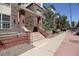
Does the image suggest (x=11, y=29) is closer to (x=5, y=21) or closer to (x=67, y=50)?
(x=5, y=21)

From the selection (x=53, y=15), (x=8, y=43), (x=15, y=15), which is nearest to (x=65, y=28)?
(x=53, y=15)

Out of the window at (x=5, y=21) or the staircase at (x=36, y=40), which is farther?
the window at (x=5, y=21)

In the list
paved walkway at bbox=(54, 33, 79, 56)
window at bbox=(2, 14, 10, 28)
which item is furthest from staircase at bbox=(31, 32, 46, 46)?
window at bbox=(2, 14, 10, 28)

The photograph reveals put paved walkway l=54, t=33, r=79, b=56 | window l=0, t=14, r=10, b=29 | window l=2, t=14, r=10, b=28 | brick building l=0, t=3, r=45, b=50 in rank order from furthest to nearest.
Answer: window l=2, t=14, r=10, b=28, window l=0, t=14, r=10, b=29, paved walkway l=54, t=33, r=79, b=56, brick building l=0, t=3, r=45, b=50

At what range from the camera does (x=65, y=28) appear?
5316cm

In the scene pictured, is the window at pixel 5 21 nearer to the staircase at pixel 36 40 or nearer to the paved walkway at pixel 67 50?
the staircase at pixel 36 40

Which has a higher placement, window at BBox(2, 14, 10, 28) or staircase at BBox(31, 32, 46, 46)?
window at BBox(2, 14, 10, 28)

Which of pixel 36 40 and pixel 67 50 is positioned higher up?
pixel 36 40

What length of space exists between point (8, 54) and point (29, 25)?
15.9 m

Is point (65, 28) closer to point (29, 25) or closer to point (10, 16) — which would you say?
point (29, 25)

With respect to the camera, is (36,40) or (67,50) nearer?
(67,50)

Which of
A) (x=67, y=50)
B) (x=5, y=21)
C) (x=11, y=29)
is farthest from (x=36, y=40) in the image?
(x=67, y=50)

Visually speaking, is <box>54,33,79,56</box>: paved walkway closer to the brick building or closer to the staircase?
the staircase

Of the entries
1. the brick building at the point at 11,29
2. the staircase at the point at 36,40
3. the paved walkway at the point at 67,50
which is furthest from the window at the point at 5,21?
the paved walkway at the point at 67,50
